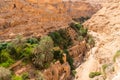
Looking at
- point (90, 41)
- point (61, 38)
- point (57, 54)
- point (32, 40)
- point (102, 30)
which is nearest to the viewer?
point (32, 40)

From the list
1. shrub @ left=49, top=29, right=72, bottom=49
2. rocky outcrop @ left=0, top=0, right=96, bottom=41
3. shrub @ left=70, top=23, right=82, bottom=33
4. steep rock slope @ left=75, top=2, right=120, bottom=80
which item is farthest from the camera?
shrub @ left=70, top=23, right=82, bottom=33

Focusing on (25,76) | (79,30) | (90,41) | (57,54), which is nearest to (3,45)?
(25,76)

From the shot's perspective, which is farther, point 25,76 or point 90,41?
point 90,41

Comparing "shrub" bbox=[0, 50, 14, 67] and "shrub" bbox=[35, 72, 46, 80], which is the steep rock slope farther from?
"shrub" bbox=[0, 50, 14, 67]

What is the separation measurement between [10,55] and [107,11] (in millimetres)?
49955

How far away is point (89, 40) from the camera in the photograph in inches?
2982

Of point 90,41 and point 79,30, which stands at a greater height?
point 79,30

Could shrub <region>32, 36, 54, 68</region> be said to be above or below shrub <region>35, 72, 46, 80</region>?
above

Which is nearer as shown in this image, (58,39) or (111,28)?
(58,39)

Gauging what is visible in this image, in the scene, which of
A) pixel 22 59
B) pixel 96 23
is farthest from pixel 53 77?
pixel 96 23

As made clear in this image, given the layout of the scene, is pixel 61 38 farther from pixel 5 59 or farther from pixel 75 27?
pixel 5 59

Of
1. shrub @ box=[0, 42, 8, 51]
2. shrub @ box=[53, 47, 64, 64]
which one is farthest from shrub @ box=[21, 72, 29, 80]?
shrub @ box=[53, 47, 64, 64]

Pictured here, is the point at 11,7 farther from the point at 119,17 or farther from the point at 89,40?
the point at 119,17

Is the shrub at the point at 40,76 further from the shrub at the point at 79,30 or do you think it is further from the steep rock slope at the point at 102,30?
the shrub at the point at 79,30
